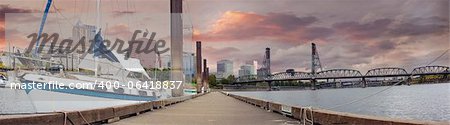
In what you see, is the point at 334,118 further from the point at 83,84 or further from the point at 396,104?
the point at 396,104

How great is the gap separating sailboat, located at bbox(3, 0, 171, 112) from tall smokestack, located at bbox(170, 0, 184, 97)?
4.79 meters

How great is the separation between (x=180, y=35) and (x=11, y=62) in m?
13.8

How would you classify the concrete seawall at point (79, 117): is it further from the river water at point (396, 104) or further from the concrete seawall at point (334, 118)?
the river water at point (396, 104)

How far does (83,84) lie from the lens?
37312 mm

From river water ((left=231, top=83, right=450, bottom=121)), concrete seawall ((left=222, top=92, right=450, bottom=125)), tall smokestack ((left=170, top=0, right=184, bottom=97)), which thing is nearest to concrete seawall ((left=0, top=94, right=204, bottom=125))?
concrete seawall ((left=222, top=92, right=450, bottom=125))

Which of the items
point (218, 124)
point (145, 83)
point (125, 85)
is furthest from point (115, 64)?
point (218, 124)

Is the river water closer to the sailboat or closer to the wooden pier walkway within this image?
the wooden pier walkway

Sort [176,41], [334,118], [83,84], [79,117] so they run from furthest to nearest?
1. [176,41]
2. [83,84]
3. [79,117]
4. [334,118]

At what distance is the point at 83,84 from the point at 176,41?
8751 millimetres

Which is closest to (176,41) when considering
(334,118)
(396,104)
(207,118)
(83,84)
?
(83,84)

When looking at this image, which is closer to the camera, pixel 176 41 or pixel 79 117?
pixel 79 117

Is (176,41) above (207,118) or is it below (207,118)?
above

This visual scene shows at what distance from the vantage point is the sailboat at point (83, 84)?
35594mm

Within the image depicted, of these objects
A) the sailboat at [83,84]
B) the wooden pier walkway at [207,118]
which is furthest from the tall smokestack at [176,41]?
the wooden pier walkway at [207,118]
